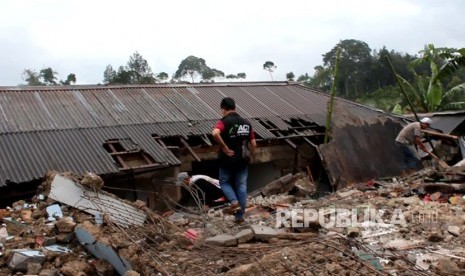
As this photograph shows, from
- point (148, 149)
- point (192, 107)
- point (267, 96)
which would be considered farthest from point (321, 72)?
point (148, 149)

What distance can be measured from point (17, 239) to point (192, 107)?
685 cm

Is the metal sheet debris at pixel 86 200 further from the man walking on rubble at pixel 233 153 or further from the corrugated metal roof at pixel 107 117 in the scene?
the corrugated metal roof at pixel 107 117

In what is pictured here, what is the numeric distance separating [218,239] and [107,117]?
225 inches

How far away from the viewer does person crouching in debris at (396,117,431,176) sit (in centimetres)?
869

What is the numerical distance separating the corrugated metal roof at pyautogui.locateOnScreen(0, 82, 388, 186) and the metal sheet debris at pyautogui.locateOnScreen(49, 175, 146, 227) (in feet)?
8.28

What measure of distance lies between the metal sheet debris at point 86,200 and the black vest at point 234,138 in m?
1.21

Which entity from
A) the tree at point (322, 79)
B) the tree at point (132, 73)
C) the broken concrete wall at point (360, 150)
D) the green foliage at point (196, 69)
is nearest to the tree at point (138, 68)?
the tree at point (132, 73)

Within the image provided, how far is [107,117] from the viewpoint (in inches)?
364

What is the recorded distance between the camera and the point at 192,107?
1067cm

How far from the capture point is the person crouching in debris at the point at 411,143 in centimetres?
869

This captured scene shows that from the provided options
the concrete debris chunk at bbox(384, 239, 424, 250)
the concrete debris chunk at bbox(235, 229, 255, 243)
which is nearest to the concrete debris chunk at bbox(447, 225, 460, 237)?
the concrete debris chunk at bbox(384, 239, 424, 250)

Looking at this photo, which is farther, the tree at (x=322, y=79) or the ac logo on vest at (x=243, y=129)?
the tree at (x=322, y=79)

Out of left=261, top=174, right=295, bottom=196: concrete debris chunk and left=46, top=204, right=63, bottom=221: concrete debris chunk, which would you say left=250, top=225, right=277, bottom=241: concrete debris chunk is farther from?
left=261, top=174, right=295, bottom=196: concrete debris chunk

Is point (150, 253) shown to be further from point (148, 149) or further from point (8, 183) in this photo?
point (148, 149)
